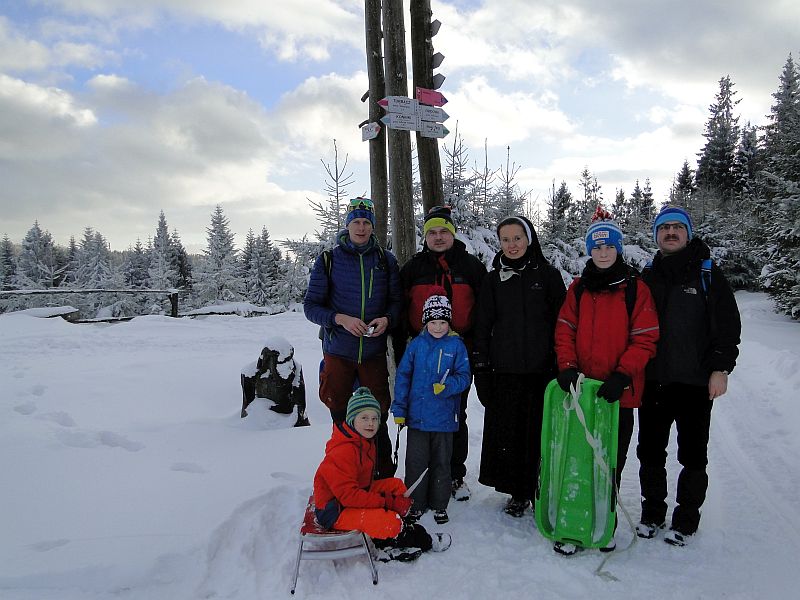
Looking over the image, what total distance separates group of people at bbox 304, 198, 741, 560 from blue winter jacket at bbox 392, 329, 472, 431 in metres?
0.01

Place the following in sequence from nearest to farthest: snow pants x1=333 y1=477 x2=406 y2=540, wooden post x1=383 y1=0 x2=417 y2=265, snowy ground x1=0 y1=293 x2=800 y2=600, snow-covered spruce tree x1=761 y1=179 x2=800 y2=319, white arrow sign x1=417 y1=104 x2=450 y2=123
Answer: snowy ground x1=0 y1=293 x2=800 y2=600 → snow pants x1=333 y1=477 x2=406 y2=540 → white arrow sign x1=417 y1=104 x2=450 y2=123 → wooden post x1=383 y1=0 x2=417 y2=265 → snow-covered spruce tree x1=761 y1=179 x2=800 y2=319

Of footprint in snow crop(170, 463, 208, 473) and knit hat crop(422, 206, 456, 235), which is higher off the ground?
knit hat crop(422, 206, 456, 235)

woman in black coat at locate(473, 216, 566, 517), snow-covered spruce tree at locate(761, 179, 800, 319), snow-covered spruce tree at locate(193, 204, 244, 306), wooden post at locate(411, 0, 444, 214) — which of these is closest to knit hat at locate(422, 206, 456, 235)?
woman in black coat at locate(473, 216, 566, 517)

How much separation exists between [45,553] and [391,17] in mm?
5479

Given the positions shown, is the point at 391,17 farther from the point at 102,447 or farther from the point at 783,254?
the point at 783,254

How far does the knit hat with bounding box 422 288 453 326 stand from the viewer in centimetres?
371

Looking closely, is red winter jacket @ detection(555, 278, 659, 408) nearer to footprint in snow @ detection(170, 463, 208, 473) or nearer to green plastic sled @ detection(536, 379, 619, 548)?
green plastic sled @ detection(536, 379, 619, 548)

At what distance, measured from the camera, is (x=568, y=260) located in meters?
14.8

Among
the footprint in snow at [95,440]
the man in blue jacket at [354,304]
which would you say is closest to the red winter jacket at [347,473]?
the man in blue jacket at [354,304]

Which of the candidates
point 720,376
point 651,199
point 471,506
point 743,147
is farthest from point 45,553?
point 651,199

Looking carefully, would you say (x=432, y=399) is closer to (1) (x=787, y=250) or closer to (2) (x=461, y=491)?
(2) (x=461, y=491)

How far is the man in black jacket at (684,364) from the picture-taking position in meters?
3.30

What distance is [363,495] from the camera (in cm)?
306

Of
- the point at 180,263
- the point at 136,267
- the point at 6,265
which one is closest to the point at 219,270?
the point at 180,263
